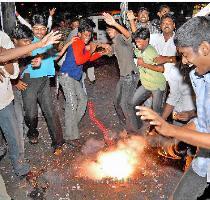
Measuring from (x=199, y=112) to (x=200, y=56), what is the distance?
67cm

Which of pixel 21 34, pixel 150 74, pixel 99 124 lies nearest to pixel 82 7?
pixel 99 124

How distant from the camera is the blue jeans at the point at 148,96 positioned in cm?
663

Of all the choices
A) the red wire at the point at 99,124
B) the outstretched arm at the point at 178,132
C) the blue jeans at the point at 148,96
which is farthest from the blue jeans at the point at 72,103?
the outstretched arm at the point at 178,132

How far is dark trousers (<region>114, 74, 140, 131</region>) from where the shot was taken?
21.7 ft

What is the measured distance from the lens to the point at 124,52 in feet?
21.1

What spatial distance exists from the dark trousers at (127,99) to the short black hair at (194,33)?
3.49 meters

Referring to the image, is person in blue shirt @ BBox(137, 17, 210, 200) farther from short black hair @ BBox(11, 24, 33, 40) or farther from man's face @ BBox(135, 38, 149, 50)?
short black hair @ BBox(11, 24, 33, 40)

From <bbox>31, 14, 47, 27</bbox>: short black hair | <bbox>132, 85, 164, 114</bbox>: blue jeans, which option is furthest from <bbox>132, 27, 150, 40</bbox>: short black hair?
<bbox>31, 14, 47, 27</bbox>: short black hair

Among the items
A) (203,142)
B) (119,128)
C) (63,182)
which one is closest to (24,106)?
(63,182)

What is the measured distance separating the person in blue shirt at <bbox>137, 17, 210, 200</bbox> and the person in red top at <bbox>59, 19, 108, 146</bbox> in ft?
10.2

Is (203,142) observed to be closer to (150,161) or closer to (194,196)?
(194,196)

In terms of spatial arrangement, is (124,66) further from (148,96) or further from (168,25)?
(168,25)

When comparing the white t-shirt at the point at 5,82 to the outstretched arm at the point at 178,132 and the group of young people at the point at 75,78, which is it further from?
the outstretched arm at the point at 178,132

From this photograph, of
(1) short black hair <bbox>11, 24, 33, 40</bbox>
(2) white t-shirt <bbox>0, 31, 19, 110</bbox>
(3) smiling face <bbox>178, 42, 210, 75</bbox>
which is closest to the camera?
(3) smiling face <bbox>178, 42, 210, 75</bbox>
